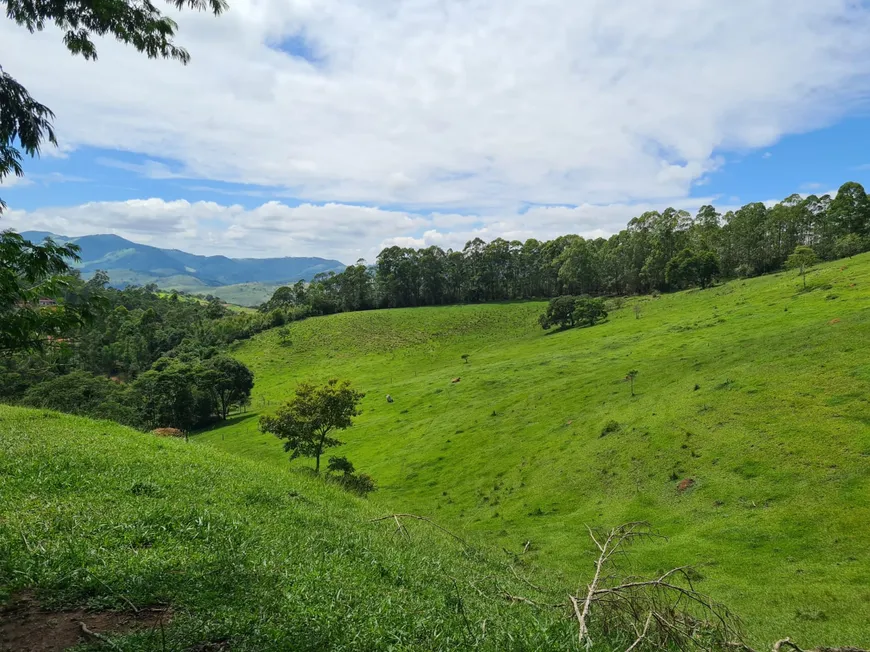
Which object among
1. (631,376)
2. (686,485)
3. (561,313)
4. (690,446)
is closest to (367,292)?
(561,313)

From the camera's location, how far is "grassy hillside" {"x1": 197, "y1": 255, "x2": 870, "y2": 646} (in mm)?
14422

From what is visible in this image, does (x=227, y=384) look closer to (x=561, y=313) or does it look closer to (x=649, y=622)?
(x=561, y=313)

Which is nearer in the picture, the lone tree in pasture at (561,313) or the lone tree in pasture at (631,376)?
the lone tree in pasture at (631,376)

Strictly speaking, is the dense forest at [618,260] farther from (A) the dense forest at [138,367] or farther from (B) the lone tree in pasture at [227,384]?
(B) the lone tree in pasture at [227,384]

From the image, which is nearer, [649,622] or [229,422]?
[649,622]

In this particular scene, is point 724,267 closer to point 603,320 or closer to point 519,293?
point 603,320

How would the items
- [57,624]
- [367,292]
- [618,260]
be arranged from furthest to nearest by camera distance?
[367,292] → [618,260] → [57,624]

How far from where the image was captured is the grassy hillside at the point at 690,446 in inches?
568

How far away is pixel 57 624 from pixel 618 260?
10065cm

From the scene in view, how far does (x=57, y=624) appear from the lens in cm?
491

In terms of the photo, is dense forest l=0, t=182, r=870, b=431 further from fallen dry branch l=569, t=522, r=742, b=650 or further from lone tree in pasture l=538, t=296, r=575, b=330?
fallen dry branch l=569, t=522, r=742, b=650

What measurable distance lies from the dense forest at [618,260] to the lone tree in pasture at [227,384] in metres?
46.7

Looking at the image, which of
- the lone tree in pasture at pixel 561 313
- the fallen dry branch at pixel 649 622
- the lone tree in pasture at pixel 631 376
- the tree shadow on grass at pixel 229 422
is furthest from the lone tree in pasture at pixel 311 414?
the lone tree in pasture at pixel 561 313

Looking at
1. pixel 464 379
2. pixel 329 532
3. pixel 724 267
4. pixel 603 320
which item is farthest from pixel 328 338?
pixel 329 532
